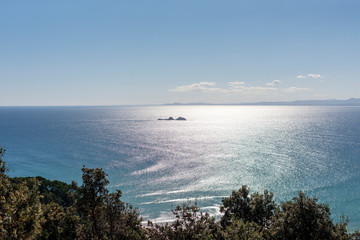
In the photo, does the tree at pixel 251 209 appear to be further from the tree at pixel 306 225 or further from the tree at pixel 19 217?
the tree at pixel 19 217

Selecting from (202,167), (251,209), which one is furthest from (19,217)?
(202,167)

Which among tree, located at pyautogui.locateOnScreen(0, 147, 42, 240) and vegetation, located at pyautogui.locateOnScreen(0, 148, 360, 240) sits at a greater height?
tree, located at pyautogui.locateOnScreen(0, 147, 42, 240)

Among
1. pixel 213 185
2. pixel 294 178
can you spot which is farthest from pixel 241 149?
pixel 213 185

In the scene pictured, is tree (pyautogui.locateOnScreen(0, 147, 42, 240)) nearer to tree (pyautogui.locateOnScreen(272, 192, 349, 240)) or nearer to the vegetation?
the vegetation

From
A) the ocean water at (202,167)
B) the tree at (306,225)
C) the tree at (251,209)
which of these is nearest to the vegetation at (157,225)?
the tree at (306,225)

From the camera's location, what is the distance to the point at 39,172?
328ft

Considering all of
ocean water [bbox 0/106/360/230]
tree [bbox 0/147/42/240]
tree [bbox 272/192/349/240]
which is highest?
tree [bbox 0/147/42/240]

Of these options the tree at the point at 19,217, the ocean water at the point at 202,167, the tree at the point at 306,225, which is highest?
the tree at the point at 19,217

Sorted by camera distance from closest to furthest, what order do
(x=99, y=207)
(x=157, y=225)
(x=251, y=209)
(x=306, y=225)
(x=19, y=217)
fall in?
(x=19, y=217) → (x=306, y=225) → (x=99, y=207) → (x=157, y=225) → (x=251, y=209)

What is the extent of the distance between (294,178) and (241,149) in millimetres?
52688

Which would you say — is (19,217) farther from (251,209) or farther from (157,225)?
(251,209)

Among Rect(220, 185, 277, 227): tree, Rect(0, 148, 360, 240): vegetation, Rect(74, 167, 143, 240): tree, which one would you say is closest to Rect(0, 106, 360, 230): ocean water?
Rect(220, 185, 277, 227): tree

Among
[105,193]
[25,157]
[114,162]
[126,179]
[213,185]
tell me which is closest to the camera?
[105,193]

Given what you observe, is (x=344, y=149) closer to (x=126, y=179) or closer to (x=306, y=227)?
(x=126, y=179)
